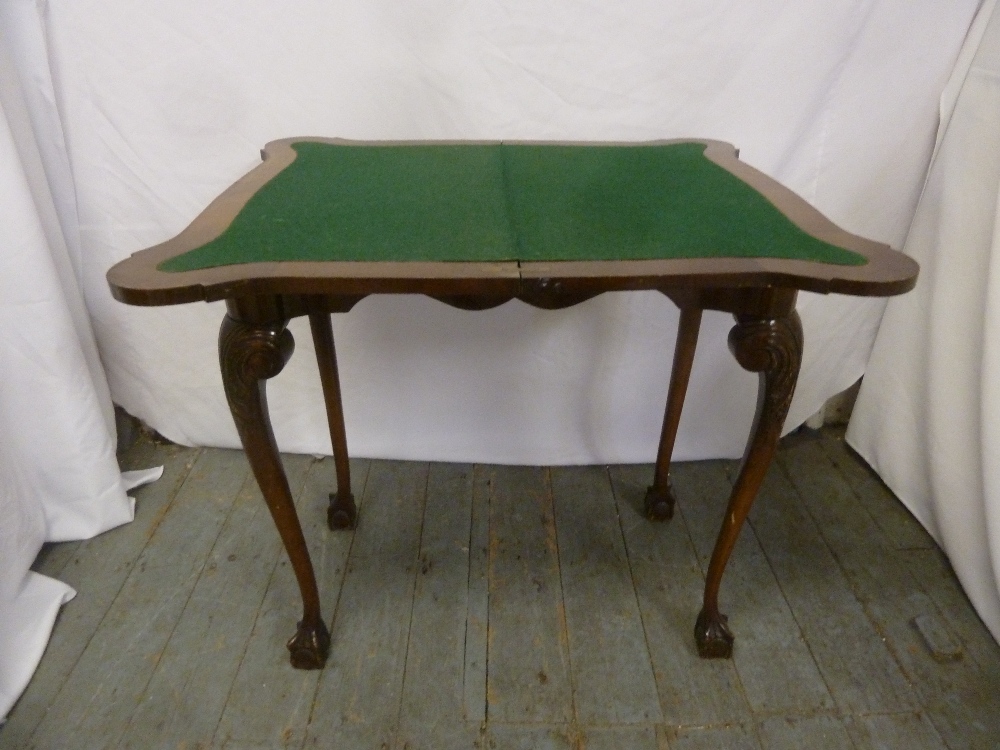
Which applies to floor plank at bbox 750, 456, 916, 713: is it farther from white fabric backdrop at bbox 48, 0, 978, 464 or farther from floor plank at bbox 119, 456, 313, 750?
floor plank at bbox 119, 456, 313, 750

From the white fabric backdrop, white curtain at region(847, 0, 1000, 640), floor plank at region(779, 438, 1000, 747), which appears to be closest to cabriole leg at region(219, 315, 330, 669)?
the white fabric backdrop

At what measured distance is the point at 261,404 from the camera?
875mm

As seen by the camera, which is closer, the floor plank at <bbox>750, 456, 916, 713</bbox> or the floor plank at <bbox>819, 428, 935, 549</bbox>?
the floor plank at <bbox>750, 456, 916, 713</bbox>

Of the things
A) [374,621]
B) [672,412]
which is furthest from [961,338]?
[374,621]

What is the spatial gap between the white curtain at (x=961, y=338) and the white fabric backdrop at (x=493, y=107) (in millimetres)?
61

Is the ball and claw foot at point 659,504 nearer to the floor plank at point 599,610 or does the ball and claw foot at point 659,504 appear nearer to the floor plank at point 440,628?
the floor plank at point 599,610

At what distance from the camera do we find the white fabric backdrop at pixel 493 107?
1209 mm

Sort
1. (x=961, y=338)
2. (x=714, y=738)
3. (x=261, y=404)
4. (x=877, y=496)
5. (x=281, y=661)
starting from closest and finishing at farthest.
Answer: (x=261, y=404)
(x=714, y=738)
(x=281, y=661)
(x=961, y=338)
(x=877, y=496)

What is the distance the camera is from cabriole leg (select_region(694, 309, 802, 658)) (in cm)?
83

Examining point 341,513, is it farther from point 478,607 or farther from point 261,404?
point 261,404

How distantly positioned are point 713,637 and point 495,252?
2.63ft

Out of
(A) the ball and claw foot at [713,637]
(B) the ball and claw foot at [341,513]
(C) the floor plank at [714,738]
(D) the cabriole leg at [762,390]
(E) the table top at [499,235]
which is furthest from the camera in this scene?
(B) the ball and claw foot at [341,513]

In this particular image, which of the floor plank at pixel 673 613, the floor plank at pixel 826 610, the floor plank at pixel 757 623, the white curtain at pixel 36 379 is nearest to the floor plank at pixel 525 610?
the floor plank at pixel 673 613

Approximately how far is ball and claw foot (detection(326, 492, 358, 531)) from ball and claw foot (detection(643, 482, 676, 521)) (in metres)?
0.66
